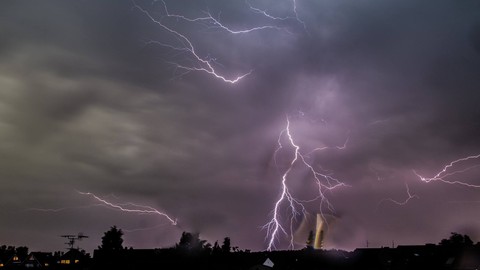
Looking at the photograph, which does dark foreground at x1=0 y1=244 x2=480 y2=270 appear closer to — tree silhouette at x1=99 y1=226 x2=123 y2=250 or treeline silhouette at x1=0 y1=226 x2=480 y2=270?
treeline silhouette at x1=0 y1=226 x2=480 y2=270

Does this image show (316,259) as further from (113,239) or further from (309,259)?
(113,239)

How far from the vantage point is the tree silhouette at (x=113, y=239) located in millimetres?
71562

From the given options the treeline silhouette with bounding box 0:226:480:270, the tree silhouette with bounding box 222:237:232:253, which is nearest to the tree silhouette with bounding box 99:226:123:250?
the treeline silhouette with bounding box 0:226:480:270

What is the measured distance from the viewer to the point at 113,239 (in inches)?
2840

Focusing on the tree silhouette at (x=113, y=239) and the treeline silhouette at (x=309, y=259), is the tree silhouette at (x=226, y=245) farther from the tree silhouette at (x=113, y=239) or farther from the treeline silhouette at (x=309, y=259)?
the tree silhouette at (x=113, y=239)

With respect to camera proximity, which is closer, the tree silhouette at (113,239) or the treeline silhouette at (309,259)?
the treeline silhouette at (309,259)

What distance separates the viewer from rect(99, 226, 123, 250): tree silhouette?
71562 millimetres

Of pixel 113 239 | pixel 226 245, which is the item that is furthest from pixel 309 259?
pixel 113 239

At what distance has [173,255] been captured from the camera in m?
51.1

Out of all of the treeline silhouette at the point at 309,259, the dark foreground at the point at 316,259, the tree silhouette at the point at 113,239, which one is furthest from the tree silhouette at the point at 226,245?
the tree silhouette at the point at 113,239

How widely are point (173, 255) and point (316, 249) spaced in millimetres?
16774

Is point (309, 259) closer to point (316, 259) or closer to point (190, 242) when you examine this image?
point (316, 259)

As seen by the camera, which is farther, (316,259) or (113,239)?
(113,239)

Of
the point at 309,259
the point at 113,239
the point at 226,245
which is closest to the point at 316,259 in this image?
the point at 309,259
